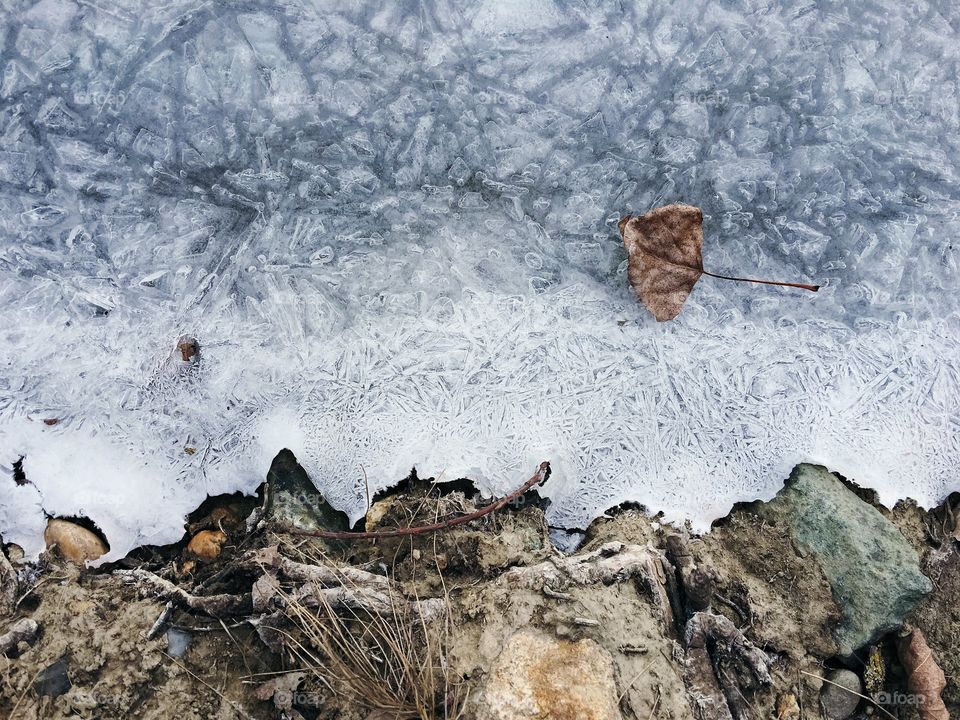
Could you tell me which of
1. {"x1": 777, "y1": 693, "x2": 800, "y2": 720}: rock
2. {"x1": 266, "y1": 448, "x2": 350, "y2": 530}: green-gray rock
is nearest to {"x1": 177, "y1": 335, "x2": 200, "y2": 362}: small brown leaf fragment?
{"x1": 266, "y1": 448, "x2": 350, "y2": 530}: green-gray rock

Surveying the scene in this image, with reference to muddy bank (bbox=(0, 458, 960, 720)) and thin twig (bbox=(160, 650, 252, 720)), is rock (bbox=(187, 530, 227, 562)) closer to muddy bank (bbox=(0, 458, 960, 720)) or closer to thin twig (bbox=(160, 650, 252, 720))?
muddy bank (bbox=(0, 458, 960, 720))

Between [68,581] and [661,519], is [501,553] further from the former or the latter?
[68,581]

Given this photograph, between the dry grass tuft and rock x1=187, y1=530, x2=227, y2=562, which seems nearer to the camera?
the dry grass tuft

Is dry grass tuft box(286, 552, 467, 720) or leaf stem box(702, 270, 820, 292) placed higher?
leaf stem box(702, 270, 820, 292)

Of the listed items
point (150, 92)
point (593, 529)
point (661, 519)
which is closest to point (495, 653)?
point (593, 529)

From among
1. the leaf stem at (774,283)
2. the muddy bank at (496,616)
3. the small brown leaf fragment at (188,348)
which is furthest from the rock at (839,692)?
the small brown leaf fragment at (188,348)
